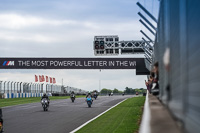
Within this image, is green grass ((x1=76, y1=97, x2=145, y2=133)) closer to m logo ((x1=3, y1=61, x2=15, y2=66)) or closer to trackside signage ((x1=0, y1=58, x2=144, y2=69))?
trackside signage ((x1=0, y1=58, x2=144, y2=69))

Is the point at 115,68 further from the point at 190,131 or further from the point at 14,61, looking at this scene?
the point at 190,131

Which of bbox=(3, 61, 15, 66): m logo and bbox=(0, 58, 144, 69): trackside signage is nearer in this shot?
bbox=(0, 58, 144, 69): trackside signage

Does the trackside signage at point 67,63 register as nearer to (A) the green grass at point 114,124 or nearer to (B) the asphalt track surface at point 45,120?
(B) the asphalt track surface at point 45,120

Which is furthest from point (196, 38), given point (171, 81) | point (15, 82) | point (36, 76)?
point (36, 76)

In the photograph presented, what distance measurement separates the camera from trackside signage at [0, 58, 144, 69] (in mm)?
57875

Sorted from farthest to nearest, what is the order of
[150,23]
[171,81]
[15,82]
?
[15,82]
[150,23]
[171,81]

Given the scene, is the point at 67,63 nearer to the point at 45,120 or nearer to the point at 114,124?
the point at 45,120

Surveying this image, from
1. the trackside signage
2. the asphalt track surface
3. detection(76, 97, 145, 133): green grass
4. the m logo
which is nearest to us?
detection(76, 97, 145, 133): green grass

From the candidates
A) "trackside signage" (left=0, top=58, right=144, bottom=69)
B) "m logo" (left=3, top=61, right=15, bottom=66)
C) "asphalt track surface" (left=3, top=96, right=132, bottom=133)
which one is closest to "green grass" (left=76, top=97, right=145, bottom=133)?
"asphalt track surface" (left=3, top=96, right=132, bottom=133)

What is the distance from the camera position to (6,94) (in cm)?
5262

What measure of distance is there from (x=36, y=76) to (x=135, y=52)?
29.9 metres

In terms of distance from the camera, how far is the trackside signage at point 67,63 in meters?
57.9

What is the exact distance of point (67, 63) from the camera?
5950 centimetres

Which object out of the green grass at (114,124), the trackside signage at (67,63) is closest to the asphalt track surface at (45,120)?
the green grass at (114,124)
